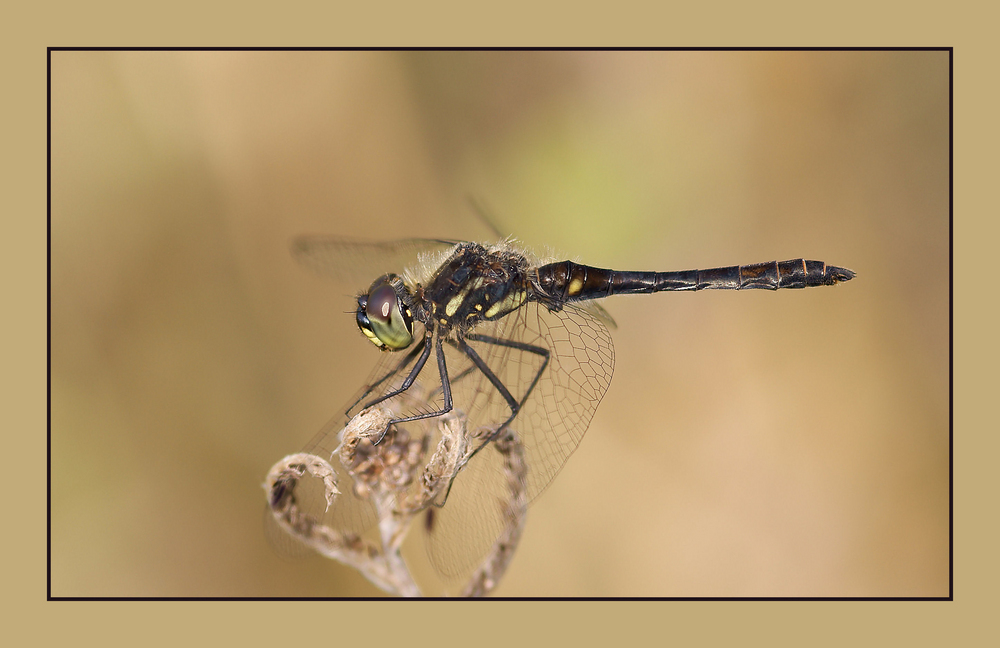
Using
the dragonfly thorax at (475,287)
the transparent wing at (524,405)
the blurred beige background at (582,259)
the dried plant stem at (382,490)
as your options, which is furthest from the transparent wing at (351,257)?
the dried plant stem at (382,490)

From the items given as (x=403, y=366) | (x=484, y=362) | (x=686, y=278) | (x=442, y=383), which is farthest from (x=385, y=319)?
(x=686, y=278)

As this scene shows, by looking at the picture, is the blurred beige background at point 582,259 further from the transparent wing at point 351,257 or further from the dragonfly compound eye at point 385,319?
the dragonfly compound eye at point 385,319

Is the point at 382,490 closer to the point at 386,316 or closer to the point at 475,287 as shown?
the point at 386,316

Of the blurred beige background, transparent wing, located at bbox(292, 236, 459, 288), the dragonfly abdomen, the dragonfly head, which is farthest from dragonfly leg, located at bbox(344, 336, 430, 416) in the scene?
the blurred beige background

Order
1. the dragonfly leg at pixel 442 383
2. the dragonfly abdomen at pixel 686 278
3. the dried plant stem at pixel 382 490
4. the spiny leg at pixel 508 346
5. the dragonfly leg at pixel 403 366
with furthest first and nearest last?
the dragonfly abdomen at pixel 686 278
the spiny leg at pixel 508 346
the dragonfly leg at pixel 403 366
the dragonfly leg at pixel 442 383
the dried plant stem at pixel 382 490

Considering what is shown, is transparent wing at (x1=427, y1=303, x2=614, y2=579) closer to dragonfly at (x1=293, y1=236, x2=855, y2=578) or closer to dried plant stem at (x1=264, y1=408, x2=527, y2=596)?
dragonfly at (x1=293, y1=236, x2=855, y2=578)

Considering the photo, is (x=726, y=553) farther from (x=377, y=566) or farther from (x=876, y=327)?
(x=377, y=566)
